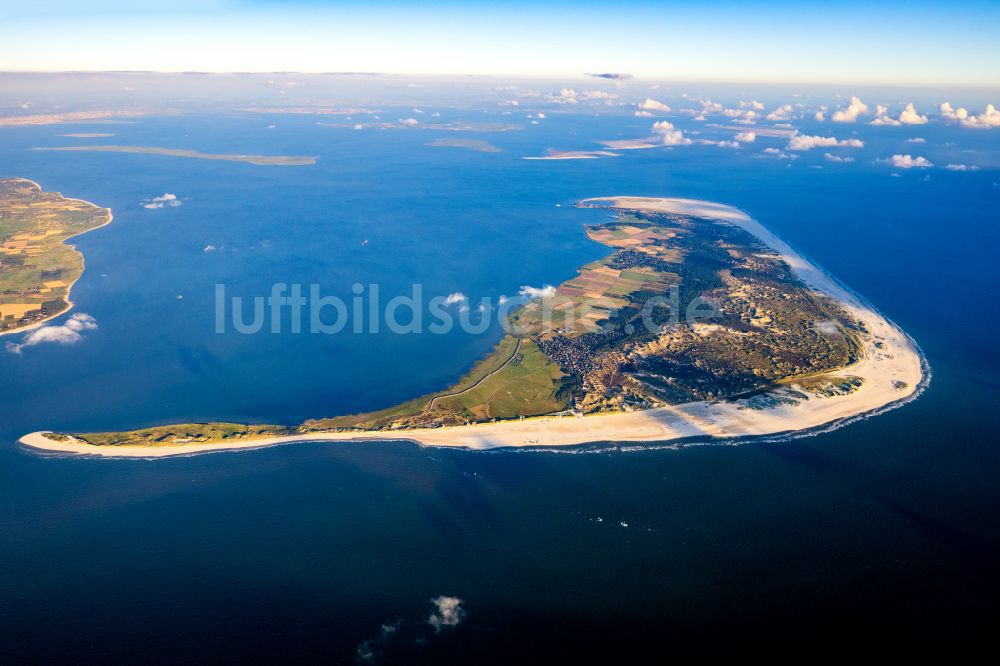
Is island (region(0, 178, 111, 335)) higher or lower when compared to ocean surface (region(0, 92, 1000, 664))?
higher

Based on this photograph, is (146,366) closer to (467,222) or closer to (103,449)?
(103,449)

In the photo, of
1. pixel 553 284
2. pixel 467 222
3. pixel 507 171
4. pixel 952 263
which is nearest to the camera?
pixel 553 284

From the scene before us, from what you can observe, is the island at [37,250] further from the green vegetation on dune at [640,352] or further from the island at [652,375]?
the green vegetation on dune at [640,352]

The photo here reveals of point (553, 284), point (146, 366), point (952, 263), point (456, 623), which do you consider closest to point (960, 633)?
point (456, 623)

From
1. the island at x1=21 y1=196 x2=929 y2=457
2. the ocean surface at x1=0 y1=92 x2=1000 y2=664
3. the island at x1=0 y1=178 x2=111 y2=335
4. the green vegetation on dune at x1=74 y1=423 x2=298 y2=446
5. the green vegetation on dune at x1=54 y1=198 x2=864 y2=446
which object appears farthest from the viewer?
the island at x1=0 y1=178 x2=111 y2=335

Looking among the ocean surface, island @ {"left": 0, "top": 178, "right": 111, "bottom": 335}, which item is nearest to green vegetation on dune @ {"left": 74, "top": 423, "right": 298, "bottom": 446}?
the ocean surface

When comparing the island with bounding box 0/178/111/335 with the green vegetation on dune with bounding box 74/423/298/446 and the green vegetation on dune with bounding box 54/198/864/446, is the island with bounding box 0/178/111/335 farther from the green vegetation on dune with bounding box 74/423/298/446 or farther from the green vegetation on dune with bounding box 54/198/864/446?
the green vegetation on dune with bounding box 54/198/864/446

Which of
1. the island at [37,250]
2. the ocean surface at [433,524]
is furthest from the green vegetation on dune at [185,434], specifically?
the island at [37,250]
